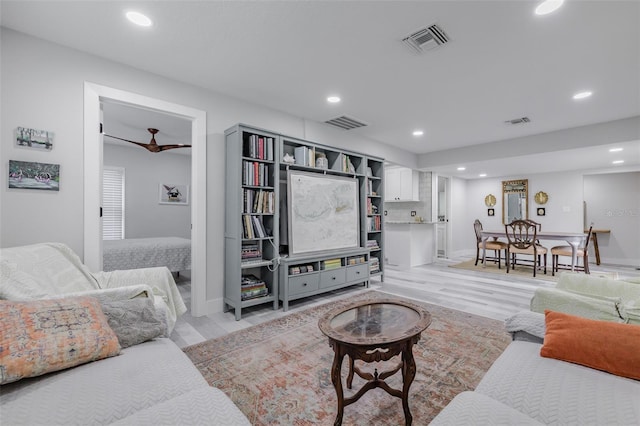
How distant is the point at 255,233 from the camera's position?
128 inches

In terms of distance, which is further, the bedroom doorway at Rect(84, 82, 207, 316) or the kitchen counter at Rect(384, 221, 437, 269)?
the kitchen counter at Rect(384, 221, 437, 269)

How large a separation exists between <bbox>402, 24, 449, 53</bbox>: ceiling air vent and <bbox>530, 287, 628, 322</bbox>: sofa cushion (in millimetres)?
1983

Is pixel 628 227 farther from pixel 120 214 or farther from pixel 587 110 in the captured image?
pixel 120 214

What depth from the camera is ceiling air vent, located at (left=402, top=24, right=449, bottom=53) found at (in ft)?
7.15

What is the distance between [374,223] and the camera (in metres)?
4.77

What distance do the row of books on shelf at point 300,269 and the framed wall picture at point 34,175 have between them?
230cm

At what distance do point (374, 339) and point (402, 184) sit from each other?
582 cm

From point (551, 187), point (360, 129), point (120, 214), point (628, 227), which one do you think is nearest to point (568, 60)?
point (360, 129)

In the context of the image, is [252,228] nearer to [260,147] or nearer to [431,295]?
[260,147]

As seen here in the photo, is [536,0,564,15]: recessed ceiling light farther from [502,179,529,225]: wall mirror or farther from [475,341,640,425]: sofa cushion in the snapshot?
[502,179,529,225]: wall mirror

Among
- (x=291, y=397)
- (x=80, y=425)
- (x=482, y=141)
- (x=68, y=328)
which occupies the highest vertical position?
(x=482, y=141)

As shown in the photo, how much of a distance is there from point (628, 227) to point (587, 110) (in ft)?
15.3

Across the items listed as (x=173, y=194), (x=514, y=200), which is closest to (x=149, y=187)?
(x=173, y=194)

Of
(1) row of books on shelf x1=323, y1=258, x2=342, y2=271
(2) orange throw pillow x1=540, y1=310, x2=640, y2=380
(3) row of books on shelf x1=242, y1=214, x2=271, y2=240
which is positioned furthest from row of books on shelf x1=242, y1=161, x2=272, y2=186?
(2) orange throw pillow x1=540, y1=310, x2=640, y2=380
